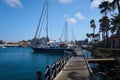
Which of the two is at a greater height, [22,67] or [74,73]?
[74,73]

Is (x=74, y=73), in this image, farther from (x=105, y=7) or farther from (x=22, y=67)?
(x=105, y=7)

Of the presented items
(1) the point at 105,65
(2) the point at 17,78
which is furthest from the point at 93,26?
(2) the point at 17,78

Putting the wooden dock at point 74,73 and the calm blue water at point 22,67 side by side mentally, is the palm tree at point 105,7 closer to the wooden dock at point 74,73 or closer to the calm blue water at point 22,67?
the calm blue water at point 22,67

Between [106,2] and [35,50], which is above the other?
[106,2]

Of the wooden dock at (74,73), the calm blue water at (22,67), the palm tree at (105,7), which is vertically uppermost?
the palm tree at (105,7)

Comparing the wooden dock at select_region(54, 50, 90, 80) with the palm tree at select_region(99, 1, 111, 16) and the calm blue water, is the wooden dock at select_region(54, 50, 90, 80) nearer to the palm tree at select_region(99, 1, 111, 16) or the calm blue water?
the calm blue water

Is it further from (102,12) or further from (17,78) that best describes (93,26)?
(17,78)

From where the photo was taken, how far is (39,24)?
273ft

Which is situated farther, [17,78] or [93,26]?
[93,26]

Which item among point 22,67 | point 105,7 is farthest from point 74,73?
point 105,7

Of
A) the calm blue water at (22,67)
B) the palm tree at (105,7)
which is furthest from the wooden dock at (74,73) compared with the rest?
the palm tree at (105,7)

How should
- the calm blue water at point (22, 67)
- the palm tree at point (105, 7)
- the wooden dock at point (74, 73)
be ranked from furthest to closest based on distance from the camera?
the palm tree at point (105, 7)
the calm blue water at point (22, 67)
the wooden dock at point (74, 73)

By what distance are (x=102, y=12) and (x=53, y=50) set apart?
25.8 meters

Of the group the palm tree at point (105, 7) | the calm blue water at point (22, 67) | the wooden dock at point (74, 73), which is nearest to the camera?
the wooden dock at point (74, 73)
